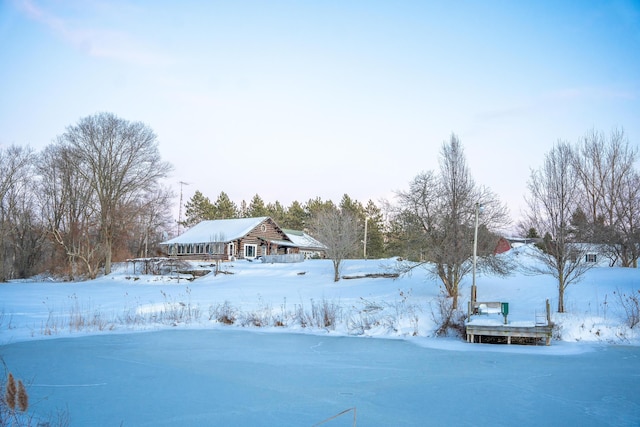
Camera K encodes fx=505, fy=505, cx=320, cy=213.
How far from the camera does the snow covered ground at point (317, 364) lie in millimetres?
7477

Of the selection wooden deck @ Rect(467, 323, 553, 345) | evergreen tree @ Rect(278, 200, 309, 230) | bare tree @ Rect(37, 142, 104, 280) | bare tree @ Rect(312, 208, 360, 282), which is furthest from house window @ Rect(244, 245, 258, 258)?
wooden deck @ Rect(467, 323, 553, 345)

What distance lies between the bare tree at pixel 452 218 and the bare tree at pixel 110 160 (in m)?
27.7

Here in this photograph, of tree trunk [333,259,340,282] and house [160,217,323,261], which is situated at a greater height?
house [160,217,323,261]

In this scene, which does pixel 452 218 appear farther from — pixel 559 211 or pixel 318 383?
pixel 318 383

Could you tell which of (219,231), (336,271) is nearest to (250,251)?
(219,231)

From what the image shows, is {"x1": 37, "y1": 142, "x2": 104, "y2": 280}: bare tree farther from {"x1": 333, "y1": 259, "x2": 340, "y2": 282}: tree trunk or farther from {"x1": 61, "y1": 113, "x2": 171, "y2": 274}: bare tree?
{"x1": 333, "y1": 259, "x2": 340, "y2": 282}: tree trunk

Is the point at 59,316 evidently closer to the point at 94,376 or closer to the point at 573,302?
the point at 94,376

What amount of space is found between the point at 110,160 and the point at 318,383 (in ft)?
123

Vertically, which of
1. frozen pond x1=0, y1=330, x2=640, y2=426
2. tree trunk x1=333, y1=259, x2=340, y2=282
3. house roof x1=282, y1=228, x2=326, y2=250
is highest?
house roof x1=282, y1=228, x2=326, y2=250

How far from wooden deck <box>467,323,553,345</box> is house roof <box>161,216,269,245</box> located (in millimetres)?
36124

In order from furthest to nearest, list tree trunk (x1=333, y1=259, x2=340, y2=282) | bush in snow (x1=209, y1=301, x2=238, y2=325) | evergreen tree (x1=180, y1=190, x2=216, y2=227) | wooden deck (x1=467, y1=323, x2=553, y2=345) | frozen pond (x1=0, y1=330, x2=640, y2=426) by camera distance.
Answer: evergreen tree (x1=180, y1=190, x2=216, y2=227), tree trunk (x1=333, y1=259, x2=340, y2=282), bush in snow (x1=209, y1=301, x2=238, y2=325), wooden deck (x1=467, y1=323, x2=553, y2=345), frozen pond (x1=0, y1=330, x2=640, y2=426)

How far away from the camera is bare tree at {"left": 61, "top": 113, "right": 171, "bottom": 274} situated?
41.0 m

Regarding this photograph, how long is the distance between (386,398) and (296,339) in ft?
24.0

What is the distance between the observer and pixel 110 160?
41594 millimetres
